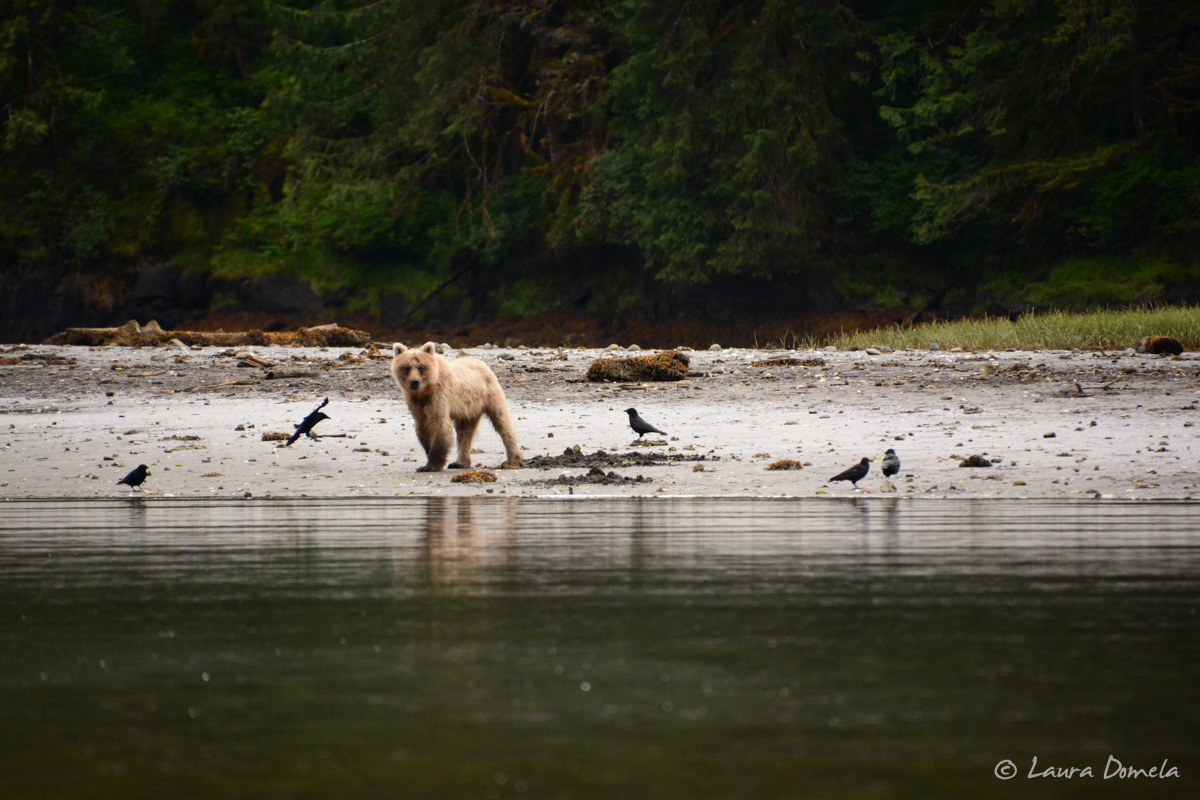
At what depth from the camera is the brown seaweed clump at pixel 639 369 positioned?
14906 mm

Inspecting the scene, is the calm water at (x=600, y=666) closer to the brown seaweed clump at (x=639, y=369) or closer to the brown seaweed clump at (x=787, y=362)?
the brown seaweed clump at (x=639, y=369)

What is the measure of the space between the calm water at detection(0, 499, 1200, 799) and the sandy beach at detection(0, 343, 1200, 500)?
329 cm

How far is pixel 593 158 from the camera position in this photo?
31.3 m

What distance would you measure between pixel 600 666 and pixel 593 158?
28.6 m

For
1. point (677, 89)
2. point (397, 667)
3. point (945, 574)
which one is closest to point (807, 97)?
point (677, 89)

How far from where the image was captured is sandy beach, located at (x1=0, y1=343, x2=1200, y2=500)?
9.82 metres

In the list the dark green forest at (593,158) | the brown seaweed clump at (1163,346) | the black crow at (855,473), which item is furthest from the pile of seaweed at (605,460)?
the dark green forest at (593,158)

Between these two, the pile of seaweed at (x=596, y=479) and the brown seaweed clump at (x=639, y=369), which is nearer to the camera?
the pile of seaweed at (x=596, y=479)

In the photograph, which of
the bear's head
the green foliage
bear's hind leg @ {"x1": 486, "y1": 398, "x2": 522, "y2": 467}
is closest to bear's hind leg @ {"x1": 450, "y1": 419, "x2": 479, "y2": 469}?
bear's hind leg @ {"x1": 486, "y1": 398, "x2": 522, "y2": 467}

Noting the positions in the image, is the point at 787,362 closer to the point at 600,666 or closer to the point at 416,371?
the point at 416,371

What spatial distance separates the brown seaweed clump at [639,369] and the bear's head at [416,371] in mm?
4263

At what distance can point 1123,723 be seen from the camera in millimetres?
2771

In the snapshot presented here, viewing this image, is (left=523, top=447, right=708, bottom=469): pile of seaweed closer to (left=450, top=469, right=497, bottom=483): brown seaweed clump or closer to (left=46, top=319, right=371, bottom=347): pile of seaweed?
(left=450, top=469, right=497, bottom=483): brown seaweed clump

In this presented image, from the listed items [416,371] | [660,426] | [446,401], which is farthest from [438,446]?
[660,426]
